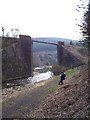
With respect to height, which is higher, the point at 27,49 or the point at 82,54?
the point at 82,54

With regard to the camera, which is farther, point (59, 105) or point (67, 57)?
point (67, 57)

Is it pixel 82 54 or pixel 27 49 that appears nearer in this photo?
pixel 82 54

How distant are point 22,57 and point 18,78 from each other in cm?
553

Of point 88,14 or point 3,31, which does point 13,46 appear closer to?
point 3,31

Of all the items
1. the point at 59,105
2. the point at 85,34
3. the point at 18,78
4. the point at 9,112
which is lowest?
the point at 18,78

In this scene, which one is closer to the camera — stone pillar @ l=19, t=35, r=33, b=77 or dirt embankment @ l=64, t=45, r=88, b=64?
dirt embankment @ l=64, t=45, r=88, b=64

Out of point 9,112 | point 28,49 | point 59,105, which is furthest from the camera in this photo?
point 28,49

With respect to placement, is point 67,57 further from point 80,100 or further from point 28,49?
point 80,100

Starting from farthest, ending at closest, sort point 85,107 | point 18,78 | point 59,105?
point 18,78
point 59,105
point 85,107

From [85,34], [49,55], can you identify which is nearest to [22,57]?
[49,55]

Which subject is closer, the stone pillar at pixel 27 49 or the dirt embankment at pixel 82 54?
the dirt embankment at pixel 82 54

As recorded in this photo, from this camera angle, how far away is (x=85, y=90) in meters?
12.0

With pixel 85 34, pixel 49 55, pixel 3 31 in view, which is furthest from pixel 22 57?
pixel 85 34

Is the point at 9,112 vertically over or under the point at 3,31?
under
